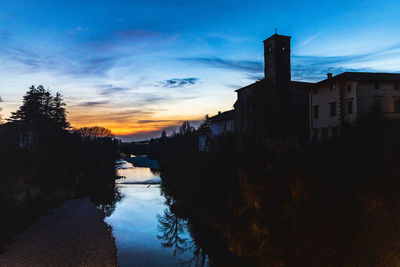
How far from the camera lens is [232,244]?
941 inches

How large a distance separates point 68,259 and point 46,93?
5797cm

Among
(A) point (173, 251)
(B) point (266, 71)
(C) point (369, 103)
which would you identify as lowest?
(A) point (173, 251)

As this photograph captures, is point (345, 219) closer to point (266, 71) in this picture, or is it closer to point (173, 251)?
point (173, 251)

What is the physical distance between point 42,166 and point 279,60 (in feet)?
126

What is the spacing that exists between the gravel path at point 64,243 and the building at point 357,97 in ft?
74.2

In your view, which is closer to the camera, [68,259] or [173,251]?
[68,259]

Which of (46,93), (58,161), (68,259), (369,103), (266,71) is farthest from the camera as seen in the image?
(46,93)

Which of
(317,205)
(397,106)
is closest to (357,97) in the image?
(397,106)

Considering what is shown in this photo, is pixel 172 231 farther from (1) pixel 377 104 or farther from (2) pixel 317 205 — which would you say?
(1) pixel 377 104

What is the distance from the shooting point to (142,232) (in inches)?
1145

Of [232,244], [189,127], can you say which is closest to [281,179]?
[232,244]

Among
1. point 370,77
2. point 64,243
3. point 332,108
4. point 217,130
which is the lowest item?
point 64,243

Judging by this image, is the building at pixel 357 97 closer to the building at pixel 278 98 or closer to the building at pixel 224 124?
the building at pixel 278 98

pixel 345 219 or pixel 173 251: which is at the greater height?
pixel 345 219
